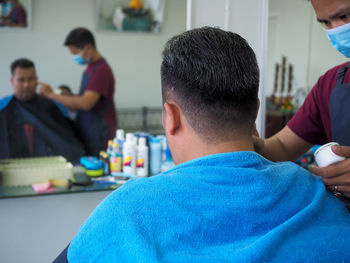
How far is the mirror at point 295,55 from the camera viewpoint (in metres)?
3.66

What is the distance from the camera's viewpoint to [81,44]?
3.43m

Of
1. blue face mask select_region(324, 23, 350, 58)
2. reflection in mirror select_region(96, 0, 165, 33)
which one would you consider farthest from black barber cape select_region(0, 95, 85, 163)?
blue face mask select_region(324, 23, 350, 58)

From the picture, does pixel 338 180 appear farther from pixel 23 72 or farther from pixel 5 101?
pixel 23 72

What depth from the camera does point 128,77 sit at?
13.2 feet

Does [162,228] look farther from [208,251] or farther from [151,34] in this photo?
[151,34]

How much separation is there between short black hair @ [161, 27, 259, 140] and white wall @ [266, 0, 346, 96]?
282cm

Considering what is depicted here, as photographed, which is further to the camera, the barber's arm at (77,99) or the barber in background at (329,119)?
the barber's arm at (77,99)

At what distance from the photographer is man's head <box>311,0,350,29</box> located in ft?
4.18

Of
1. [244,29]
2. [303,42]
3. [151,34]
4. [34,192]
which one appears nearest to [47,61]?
[151,34]

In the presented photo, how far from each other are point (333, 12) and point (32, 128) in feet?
7.21

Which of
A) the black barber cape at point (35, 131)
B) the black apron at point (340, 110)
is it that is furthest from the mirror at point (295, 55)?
the black apron at point (340, 110)

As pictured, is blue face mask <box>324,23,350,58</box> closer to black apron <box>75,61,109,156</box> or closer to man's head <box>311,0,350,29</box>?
man's head <box>311,0,350,29</box>

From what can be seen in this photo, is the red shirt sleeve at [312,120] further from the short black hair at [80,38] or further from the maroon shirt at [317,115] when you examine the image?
the short black hair at [80,38]

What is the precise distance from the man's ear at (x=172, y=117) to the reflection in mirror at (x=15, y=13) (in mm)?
3035
